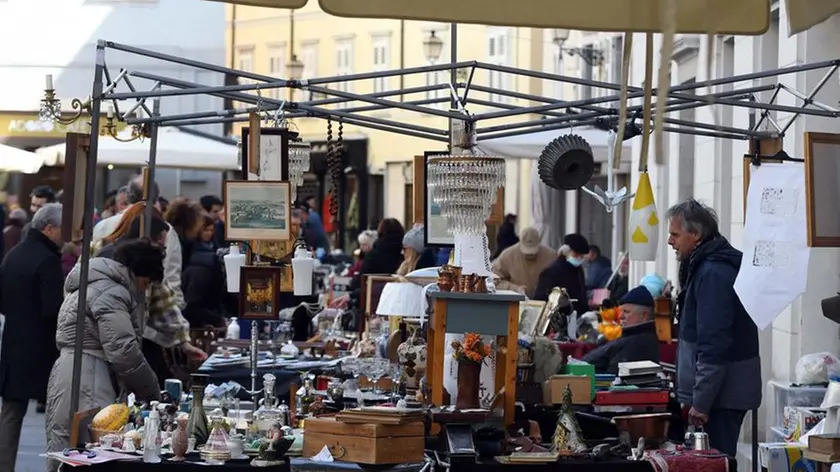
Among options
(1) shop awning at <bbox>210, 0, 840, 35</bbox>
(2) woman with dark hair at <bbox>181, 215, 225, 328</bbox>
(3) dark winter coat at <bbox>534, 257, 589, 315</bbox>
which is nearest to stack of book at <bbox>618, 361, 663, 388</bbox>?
(1) shop awning at <bbox>210, 0, 840, 35</bbox>

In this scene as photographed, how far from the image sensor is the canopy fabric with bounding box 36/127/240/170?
1773cm

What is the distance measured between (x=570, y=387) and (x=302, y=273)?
189cm

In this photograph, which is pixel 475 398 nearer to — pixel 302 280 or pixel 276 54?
pixel 302 280

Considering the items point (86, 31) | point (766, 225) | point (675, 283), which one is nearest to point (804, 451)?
point (766, 225)

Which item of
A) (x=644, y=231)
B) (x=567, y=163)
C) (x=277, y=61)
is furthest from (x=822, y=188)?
(x=277, y=61)

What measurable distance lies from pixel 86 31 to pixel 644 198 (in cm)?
1761

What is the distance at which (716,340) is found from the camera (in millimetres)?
7312

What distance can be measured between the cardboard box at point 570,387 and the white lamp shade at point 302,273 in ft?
5.74

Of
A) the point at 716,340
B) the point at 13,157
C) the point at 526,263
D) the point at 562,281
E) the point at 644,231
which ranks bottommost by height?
the point at 716,340

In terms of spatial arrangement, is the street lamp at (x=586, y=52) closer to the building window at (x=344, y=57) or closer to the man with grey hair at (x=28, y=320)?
the man with grey hair at (x=28, y=320)

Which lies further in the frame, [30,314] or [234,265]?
[30,314]

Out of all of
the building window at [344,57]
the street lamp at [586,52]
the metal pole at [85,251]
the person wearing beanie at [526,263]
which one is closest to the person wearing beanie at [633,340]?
the metal pole at [85,251]

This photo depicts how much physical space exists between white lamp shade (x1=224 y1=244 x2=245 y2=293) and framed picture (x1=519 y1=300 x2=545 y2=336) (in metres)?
2.14

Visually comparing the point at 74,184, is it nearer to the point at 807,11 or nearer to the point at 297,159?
the point at 297,159
